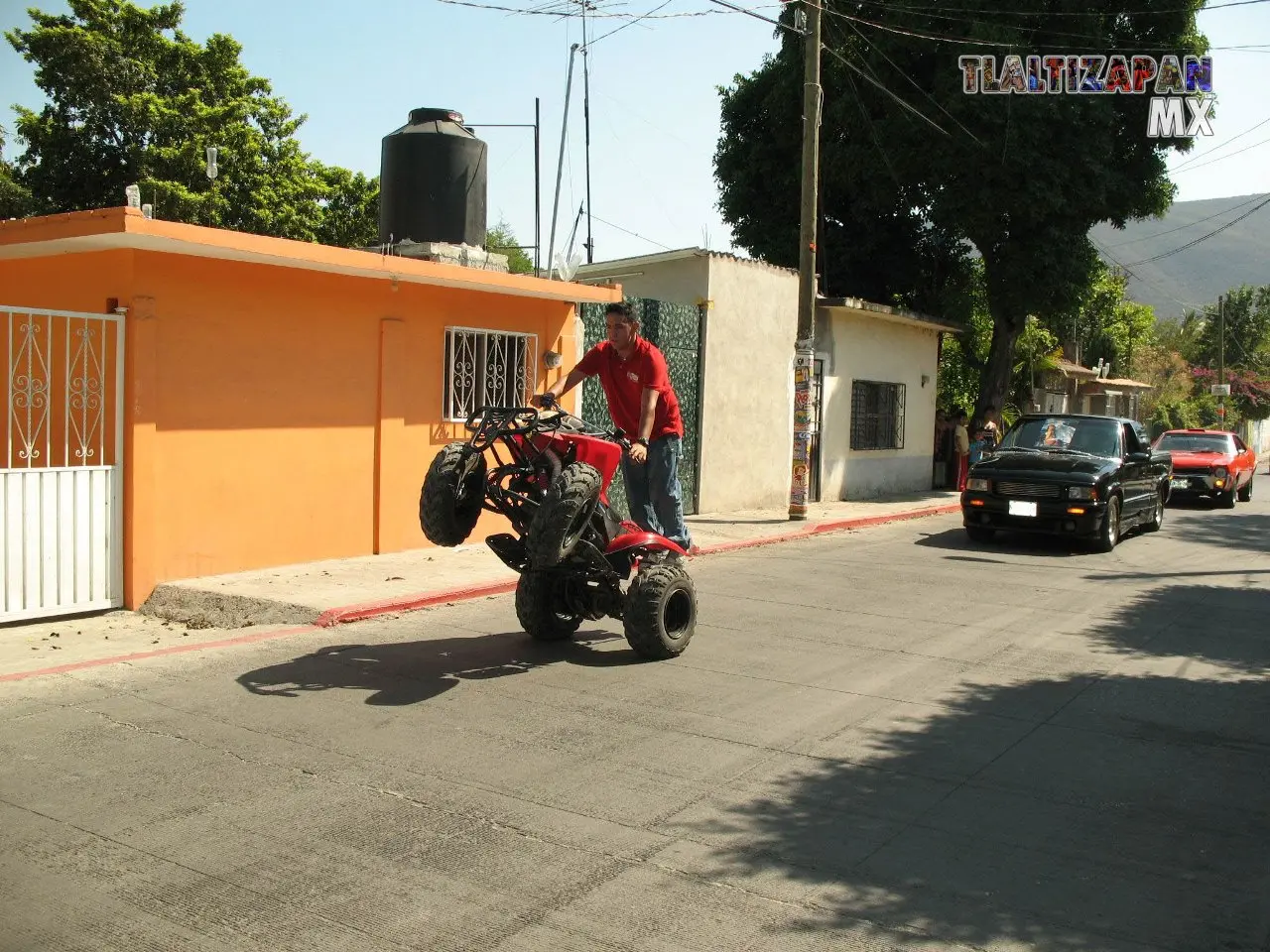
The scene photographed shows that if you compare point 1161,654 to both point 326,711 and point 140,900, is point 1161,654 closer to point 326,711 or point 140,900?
point 326,711

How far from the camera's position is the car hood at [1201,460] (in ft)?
69.8

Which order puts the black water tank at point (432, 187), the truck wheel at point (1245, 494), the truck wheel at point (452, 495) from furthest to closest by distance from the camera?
the truck wheel at point (1245, 494), the black water tank at point (432, 187), the truck wheel at point (452, 495)

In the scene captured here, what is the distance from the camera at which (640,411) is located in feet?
25.1

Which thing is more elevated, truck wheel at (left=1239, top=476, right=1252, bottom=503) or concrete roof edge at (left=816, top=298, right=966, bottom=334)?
concrete roof edge at (left=816, top=298, right=966, bottom=334)

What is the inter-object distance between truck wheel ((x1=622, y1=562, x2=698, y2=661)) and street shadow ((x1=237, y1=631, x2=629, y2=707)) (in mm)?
217

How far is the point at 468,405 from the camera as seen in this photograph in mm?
12414

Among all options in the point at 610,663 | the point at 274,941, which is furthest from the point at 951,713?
the point at 274,941

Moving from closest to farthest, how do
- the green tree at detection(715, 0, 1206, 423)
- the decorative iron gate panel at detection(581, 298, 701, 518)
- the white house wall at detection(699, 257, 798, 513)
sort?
the decorative iron gate panel at detection(581, 298, 701, 518), the white house wall at detection(699, 257, 798, 513), the green tree at detection(715, 0, 1206, 423)

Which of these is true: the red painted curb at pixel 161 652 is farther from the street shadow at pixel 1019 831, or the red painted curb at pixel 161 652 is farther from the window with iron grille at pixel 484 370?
the window with iron grille at pixel 484 370

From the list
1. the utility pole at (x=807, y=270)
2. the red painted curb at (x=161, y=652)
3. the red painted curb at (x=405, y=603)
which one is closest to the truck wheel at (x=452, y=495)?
the red painted curb at (x=161, y=652)

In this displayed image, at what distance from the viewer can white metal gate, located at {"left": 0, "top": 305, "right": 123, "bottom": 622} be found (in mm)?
8016

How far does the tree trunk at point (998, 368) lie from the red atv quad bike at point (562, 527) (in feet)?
56.3

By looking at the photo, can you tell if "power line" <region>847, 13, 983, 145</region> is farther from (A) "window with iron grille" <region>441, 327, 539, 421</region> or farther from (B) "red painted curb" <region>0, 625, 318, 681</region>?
(B) "red painted curb" <region>0, 625, 318, 681</region>

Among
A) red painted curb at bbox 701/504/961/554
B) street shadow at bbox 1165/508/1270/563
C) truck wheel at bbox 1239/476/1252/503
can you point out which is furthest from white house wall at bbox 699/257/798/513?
truck wheel at bbox 1239/476/1252/503
